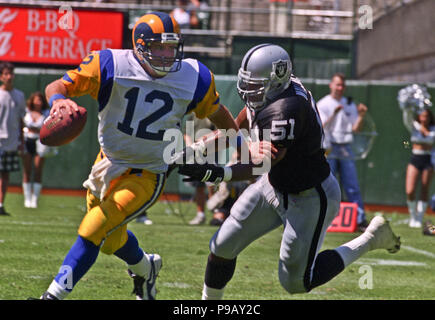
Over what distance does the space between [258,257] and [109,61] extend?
3.24 metres

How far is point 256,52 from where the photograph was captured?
4508 mm

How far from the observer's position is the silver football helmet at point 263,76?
174 inches

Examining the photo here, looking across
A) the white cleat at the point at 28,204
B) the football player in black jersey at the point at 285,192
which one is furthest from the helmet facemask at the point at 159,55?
the white cleat at the point at 28,204

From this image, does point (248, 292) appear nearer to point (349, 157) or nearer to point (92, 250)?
point (92, 250)

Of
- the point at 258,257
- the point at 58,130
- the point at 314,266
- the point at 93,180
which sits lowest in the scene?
the point at 258,257

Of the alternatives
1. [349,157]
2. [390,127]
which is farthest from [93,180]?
[390,127]

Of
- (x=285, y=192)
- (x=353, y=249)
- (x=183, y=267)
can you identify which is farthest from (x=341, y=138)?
(x=285, y=192)

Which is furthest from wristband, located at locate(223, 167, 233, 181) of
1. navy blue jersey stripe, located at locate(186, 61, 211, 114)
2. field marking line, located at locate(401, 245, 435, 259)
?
field marking line, located at locate(401, 245, 435, 259)

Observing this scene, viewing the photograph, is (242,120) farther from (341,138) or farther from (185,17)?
(185,17)

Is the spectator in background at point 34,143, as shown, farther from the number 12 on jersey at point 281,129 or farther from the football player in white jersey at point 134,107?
the number 12 on jersey at point 281,129

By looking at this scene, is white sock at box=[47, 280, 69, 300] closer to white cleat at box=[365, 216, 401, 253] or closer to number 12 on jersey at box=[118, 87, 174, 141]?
number 12 on jersey at box=[118, 87, 174, 141]

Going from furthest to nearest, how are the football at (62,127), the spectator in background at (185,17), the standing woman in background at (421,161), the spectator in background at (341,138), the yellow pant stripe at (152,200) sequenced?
1. the spectator in background at (185,17)
2. the standing woman in background at (421,161)
3. the spectator in background at (341,138)
4. the yellow pant stripe at (152,200)
5. the football at (62,127)

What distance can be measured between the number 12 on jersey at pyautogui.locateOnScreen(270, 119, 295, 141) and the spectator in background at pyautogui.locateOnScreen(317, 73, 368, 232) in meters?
5.51

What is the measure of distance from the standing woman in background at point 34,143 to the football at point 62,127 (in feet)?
20.6
